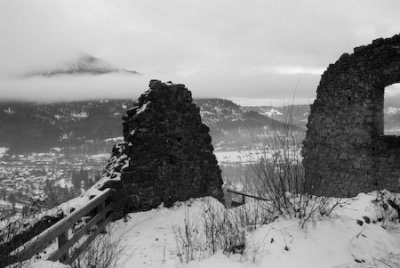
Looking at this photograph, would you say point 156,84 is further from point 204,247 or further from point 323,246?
point 323,246

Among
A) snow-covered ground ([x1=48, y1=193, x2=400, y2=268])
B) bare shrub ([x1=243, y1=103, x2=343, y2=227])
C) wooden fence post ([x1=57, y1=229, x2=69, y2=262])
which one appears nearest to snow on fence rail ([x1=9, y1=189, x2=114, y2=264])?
wooden fence post ([x1=57, y1=229, x2=69, y2=262])

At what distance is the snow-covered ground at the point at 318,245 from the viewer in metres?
4.20

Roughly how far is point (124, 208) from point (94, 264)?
4617mm

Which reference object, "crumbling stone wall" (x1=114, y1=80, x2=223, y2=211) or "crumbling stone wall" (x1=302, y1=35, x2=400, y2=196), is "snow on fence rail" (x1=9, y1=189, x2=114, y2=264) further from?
"crumbling stone wall" (x1=302, y1=35, x2=400, y2=196)

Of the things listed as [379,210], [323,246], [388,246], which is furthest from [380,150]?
[323,246]

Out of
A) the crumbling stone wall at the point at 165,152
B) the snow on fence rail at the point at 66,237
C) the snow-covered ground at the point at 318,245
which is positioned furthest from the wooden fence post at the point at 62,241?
the crumbling stone wall at the point at 165,152

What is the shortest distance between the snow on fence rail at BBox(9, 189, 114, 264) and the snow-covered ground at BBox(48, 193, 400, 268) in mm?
790

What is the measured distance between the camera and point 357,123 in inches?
364

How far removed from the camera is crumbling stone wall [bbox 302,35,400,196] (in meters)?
8.62

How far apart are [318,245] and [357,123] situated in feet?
18.8

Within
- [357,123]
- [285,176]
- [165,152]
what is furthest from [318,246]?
[357,123]

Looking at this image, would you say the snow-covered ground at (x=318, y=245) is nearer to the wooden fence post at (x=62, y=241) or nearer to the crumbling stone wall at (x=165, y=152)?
the wooden fence post at (x=62, y=241)

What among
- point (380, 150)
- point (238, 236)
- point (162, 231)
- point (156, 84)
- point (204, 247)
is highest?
point (156, 84)

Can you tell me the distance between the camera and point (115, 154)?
9617 mm
